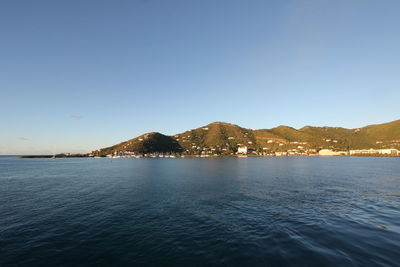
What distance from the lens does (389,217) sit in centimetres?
2794

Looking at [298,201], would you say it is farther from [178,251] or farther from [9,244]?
[9,244]

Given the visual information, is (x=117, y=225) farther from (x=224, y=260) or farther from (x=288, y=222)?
(x=288, y=222)

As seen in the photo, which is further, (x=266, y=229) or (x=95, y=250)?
(x=266, y=229)

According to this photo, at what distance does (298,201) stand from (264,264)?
2706 cm

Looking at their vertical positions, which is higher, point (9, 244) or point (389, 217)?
point (9, 244)

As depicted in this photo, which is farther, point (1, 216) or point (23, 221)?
point (1, 216)

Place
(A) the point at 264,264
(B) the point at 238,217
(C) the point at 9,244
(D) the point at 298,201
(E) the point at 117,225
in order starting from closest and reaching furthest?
(A) the point at 264,264, (C) the point at 9,244, (E) the point at 117,225, (B) the point at 238,217, (D) the point at 298,201

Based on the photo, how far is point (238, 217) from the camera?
29.2 m

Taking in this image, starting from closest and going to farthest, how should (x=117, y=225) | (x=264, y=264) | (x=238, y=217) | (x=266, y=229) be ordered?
(x=264, y=264) < (x=266, y=229) < (x=117, y=225) < (x=238, y=217)

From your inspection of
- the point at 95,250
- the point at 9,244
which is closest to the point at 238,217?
the point at 95,250

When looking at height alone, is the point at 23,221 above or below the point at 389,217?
above

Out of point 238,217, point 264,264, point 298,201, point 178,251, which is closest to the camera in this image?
point 264,264

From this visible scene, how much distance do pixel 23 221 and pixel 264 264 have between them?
3606cm

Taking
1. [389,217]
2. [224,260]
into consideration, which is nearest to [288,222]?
[224,260]
